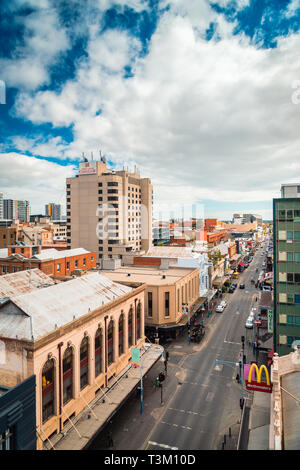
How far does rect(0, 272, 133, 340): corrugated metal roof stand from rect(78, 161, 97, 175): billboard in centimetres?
7257

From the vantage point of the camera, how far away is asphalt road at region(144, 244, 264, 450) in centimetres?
2656

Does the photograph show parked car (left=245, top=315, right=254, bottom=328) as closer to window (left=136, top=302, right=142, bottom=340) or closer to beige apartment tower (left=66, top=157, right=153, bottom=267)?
window (left=136, top=302, right=142, bottom=340)

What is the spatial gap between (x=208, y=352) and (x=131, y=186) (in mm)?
77787

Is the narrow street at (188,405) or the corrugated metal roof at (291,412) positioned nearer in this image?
the corrugated metal roof at (291,412)

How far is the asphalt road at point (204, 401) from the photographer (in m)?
26.6

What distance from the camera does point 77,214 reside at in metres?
102

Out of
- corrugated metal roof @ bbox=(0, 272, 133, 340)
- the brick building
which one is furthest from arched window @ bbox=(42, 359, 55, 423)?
the brick building

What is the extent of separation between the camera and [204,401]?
1287 inches

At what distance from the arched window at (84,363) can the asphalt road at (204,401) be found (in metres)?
7.95

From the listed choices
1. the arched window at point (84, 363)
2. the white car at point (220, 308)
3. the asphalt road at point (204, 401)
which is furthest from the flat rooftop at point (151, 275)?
the arched window at point (84, 363)

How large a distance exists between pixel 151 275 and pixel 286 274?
1043 inches

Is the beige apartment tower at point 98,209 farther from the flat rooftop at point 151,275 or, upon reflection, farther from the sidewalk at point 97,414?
the sidewalk at point 97,414
